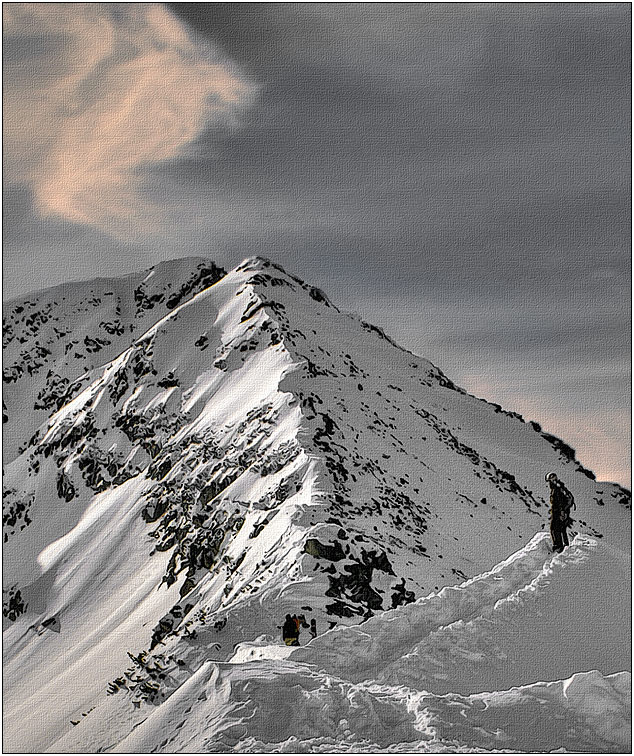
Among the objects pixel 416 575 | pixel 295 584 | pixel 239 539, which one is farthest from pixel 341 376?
pixel 295 584

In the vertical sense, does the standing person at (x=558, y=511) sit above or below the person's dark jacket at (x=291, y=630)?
above

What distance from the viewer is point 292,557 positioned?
23.4m

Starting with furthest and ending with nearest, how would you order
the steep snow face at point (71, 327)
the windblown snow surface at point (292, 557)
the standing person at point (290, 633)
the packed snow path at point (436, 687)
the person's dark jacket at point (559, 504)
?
the steep snow face at point (71, 327) → the person's dark jacket at point (559, 504) → the standing person at point (290, 633) → the windblown snow surface at point (292, 557) → the packed snow path at point (436, 687)

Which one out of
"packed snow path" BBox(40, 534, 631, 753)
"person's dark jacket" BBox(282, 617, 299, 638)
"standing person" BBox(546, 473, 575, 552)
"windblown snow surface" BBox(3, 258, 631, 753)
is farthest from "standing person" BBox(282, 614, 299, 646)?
"standing person" BBox(546, 473, 575, 552)

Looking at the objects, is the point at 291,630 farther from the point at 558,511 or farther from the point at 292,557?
the point at 292,557

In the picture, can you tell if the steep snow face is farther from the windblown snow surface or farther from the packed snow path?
the packed snow path

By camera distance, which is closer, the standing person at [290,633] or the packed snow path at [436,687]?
the packed snow path at [436,687]

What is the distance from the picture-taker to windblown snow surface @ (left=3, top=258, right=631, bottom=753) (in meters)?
10.0

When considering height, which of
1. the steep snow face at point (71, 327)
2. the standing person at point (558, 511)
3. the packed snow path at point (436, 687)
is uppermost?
the steep snow face at point (71, 327)

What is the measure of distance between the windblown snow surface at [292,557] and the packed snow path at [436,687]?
0.03 meters

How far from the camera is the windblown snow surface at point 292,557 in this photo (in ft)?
32.9

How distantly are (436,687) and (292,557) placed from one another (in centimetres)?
1230

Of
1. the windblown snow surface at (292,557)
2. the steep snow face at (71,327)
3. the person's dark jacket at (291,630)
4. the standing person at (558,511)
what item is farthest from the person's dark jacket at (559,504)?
the steep snow face at (71,327)

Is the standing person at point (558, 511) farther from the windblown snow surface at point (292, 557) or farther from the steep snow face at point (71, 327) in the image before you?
the steep snow face at point (71, 327)
